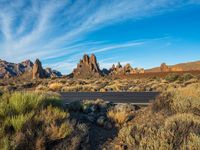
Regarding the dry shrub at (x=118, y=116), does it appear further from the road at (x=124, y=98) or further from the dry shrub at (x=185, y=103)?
the road at (x=124, y=98)

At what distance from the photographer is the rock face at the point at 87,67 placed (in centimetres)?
12615

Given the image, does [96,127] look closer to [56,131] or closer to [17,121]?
[56,131]

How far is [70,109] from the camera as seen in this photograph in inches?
565

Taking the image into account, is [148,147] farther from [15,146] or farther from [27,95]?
[27,95]

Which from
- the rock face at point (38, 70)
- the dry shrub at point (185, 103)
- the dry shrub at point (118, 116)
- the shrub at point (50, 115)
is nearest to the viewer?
the shrub at point (50, 115)

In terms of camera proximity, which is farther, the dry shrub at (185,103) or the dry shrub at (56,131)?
the dry shrub at (185,103)

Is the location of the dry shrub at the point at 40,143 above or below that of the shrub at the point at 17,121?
below

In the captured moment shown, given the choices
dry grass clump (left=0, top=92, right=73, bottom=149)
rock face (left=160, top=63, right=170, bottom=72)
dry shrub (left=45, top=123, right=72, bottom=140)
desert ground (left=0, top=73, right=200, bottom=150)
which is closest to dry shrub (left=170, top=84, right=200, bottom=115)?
desert ground (left=0, top=73, right=200, bottom=150)

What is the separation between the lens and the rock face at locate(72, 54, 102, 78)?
12615 cm

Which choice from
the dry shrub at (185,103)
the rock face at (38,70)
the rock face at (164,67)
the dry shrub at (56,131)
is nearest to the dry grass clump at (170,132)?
the dry shrub at (185,103)

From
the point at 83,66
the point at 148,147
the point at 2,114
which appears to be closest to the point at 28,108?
the point at 2,114

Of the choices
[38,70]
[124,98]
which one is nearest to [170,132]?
[124,98]

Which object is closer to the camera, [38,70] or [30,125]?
[30,125]

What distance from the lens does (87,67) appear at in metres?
131
